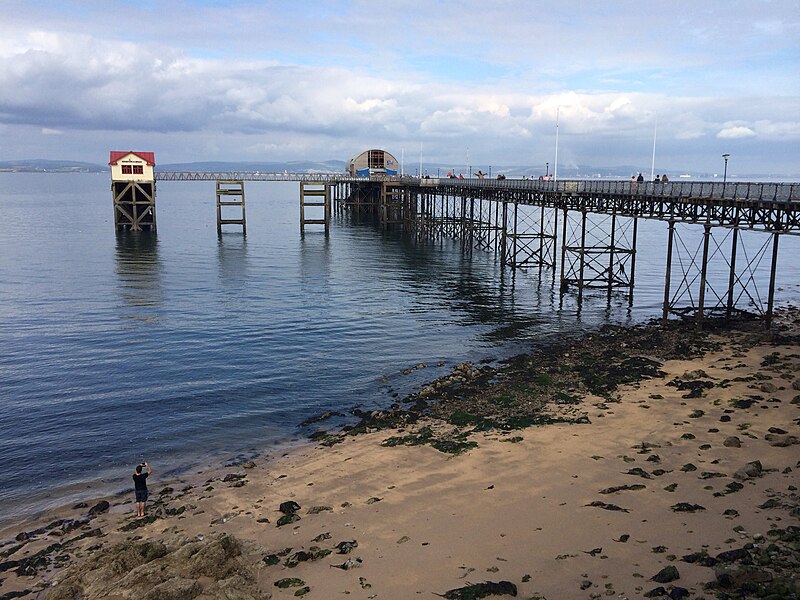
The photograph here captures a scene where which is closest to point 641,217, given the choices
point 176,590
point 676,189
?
point 676,189

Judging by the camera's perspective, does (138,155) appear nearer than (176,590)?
No

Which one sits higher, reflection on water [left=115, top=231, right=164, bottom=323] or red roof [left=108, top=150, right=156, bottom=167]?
red roof [left=108, top=150, right=156, bottom=167]

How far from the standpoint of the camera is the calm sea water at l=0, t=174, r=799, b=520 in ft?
75.3

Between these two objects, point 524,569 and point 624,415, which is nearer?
point 524,569

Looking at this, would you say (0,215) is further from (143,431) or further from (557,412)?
(557,412)

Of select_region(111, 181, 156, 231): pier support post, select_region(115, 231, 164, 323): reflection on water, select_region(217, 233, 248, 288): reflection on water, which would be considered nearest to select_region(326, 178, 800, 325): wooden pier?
select_region(217, 233, 248, 288): reflection on water

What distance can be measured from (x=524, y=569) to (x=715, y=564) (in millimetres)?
3687

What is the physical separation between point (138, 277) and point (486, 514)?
154 ft

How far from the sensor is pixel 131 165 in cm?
8356

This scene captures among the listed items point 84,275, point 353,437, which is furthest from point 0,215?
point 353,437

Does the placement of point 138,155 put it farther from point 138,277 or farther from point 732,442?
point 732,442

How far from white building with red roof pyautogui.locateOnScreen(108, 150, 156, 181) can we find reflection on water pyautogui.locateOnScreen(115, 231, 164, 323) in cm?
776

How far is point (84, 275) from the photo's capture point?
184ft

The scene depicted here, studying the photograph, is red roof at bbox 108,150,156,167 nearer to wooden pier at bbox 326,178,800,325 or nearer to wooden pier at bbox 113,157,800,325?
wooden pier at bbox 113,157,800,325
